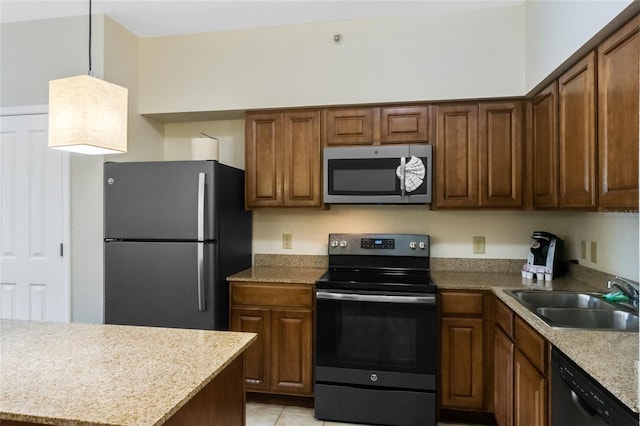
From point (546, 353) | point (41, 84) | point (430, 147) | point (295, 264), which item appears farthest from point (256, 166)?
point (546, 353)

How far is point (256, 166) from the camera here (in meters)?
2.82

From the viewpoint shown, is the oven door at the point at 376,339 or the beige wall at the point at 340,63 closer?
the oven door at the point at 376,339

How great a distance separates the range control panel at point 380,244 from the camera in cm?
276

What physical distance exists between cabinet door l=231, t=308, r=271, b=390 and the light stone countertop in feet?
0.81

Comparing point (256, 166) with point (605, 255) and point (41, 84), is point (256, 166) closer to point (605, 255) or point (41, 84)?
point (41, 84)

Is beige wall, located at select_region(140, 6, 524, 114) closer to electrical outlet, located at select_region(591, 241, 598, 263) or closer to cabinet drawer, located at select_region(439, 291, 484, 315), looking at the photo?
electrical outlet, located at select_region(591, 241, 598, 263)

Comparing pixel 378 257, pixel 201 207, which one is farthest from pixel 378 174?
pixel 201 207

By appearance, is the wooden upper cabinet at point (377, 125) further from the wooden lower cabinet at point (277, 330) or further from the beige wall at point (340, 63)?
the wooden lower cabinet at point (277, 330)

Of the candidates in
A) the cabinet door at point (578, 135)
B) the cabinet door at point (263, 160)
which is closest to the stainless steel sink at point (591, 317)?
the cabinet door at point (578, 135)

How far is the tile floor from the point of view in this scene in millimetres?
2395

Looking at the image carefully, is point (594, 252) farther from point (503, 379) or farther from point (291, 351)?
point (291, 351)

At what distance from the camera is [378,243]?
2.80 meters

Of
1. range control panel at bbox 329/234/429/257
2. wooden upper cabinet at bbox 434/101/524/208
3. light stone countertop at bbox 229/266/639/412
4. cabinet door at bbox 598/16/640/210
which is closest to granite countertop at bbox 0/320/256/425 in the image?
light stone countertop at bbox 229/266/639/412

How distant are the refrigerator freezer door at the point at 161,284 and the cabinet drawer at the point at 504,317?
5.71 feet
